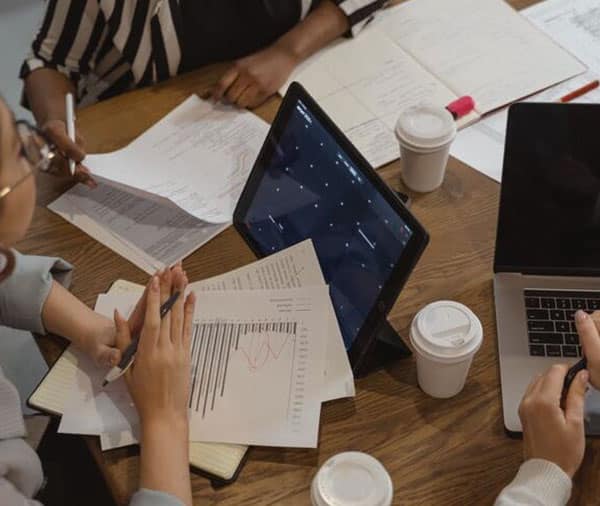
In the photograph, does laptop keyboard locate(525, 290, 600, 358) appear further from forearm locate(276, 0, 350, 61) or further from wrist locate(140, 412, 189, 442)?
forearm locate(276, 0, 350, 61)

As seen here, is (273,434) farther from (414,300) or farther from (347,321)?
(414,300)

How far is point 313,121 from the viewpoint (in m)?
1.01

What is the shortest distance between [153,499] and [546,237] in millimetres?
552

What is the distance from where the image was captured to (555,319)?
0.99 m

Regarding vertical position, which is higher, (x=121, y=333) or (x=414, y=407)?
(x=121, y=333)

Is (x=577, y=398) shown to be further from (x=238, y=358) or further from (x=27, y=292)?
(x=27, y=292)

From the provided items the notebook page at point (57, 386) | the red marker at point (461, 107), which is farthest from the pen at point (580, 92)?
the notebook page at point (57, 386)

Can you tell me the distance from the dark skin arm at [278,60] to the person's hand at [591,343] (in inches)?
26.5

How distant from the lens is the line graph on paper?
96 cm

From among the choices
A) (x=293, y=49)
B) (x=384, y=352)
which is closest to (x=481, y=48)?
(x=293, y=49)

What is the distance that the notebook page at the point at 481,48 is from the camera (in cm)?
131

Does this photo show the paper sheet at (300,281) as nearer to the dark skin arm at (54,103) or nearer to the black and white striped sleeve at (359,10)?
the dark skin arm at (54,103)

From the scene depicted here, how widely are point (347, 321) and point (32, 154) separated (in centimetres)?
40

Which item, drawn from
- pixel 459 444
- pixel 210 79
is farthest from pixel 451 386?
pixel 210 79
